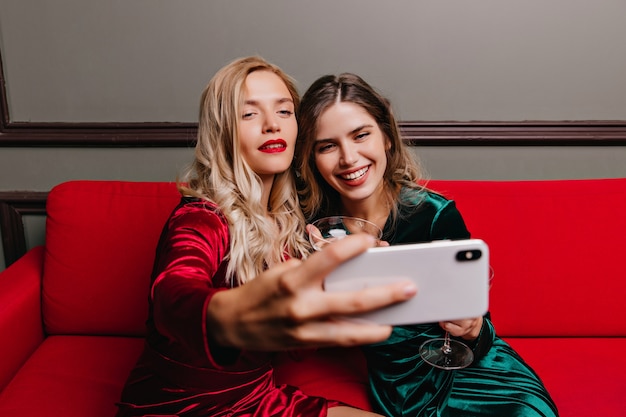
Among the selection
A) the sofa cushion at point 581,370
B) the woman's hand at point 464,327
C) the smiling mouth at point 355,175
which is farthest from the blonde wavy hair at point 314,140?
the sofa cushion at point 581,370

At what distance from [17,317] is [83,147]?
0.76 m

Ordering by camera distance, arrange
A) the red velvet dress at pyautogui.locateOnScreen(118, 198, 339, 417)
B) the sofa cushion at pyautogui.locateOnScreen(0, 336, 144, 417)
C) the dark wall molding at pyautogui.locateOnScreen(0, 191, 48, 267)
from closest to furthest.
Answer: the red velvet dress at pyautogui.locateOnScreen(118, 198, 339, 417) < the sofa cushion at pyautogui.locateOnScreen(0, 336, 144, 417) < the dark wall molding at pyautogui.locateOnScreen(0, 191, 48, 267)

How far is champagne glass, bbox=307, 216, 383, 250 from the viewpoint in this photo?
1146 millimetres

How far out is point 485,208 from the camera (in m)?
1.65

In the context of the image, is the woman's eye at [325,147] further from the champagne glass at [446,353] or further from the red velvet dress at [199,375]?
the champagne glass at [446,353]

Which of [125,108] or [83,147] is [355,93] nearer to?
[125,108]

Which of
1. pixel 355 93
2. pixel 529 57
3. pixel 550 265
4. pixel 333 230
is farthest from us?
pixel 529 57

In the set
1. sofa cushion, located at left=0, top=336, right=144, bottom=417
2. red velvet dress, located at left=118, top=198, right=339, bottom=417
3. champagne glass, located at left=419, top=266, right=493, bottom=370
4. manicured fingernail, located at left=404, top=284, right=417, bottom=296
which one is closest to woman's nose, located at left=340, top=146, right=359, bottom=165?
red velvet dress, located at left=118, top=198, right=339, bottom=417

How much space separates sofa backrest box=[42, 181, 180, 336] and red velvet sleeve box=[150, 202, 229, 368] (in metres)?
0.62

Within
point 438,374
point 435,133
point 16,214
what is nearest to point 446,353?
point 438,374

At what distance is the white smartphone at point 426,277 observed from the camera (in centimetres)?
59

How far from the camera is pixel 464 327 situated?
1199 millimetres

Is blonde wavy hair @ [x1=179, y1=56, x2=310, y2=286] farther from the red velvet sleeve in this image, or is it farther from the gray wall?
the gray wall

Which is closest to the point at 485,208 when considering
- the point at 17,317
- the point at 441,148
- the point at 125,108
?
the point at 441,148
